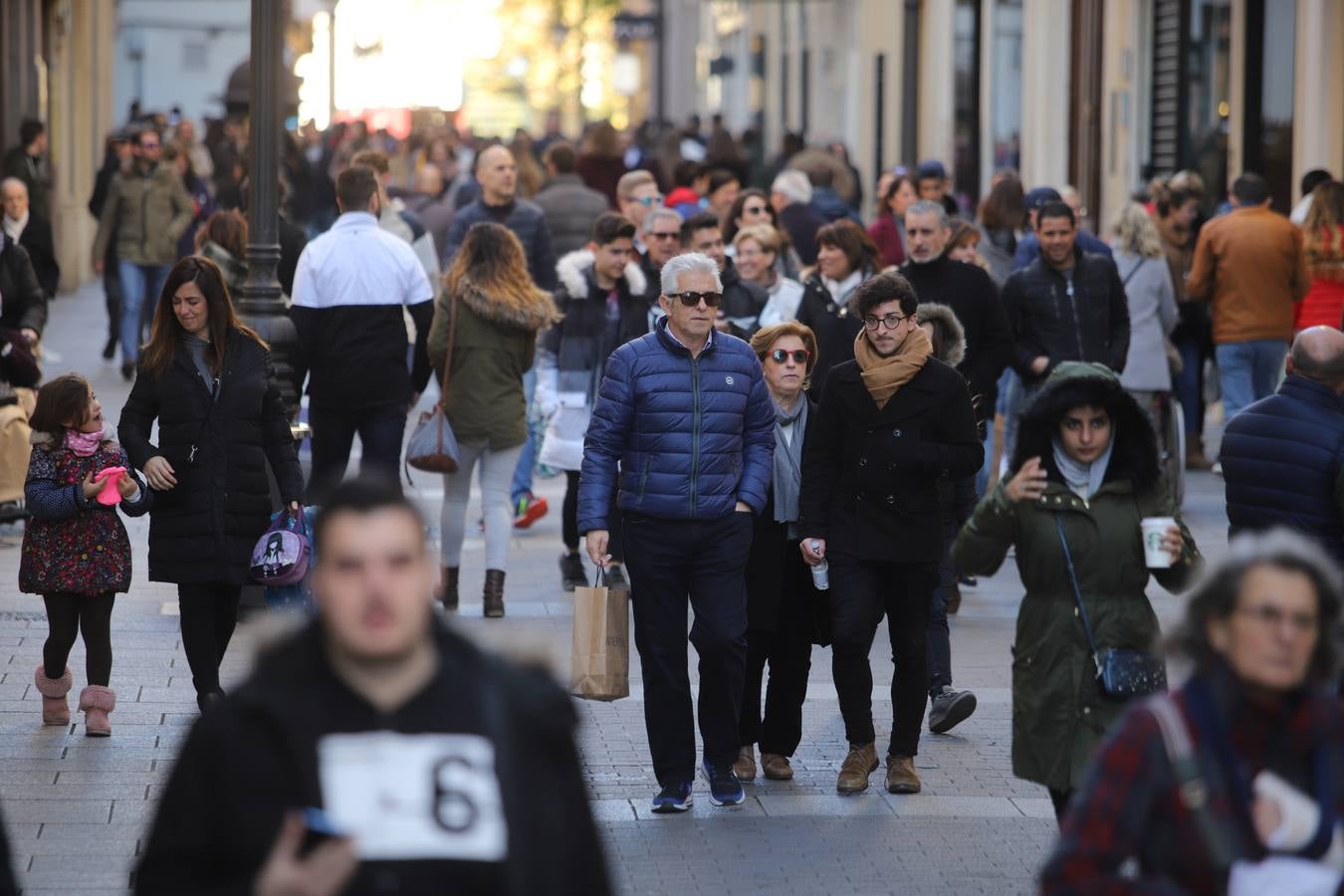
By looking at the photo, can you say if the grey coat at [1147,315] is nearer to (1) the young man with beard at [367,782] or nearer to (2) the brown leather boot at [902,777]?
(2) the brown leather boot at [902,777]

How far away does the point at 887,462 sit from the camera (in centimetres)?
749

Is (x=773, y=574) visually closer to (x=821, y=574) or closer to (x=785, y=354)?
(x=821, y=574)

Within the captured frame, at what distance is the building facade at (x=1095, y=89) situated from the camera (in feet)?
60.8

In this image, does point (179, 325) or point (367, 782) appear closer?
point (367, 782)

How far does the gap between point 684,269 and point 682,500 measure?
735mm

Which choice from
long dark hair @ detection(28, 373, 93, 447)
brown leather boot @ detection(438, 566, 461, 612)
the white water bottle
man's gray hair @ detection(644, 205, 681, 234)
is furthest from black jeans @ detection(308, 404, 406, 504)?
the white water bottle

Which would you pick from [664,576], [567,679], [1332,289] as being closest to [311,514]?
[567,679]

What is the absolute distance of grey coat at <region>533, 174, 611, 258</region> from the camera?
16.2 m

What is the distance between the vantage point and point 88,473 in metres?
7.95

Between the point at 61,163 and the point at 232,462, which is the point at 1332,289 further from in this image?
the point at 61,163

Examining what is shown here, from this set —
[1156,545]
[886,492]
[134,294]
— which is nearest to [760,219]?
[886,492]

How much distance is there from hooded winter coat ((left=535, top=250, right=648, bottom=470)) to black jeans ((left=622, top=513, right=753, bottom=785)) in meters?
3.62

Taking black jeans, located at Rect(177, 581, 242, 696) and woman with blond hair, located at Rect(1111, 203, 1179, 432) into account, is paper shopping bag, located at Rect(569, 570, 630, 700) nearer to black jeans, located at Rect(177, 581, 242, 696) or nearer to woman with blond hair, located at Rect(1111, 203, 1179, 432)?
black jeans, located at Rect(177, 581, 242, 696)

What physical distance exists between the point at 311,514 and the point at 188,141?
18.6m
